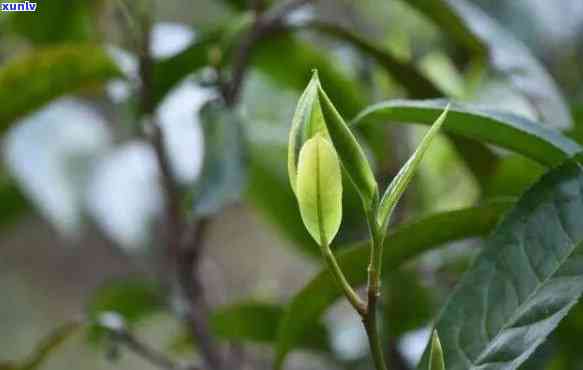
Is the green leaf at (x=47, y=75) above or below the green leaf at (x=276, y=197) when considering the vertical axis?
above

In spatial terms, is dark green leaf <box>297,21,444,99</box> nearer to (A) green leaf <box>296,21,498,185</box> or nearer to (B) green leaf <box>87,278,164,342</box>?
(A) green leaf <box>296,21,498,185</box>

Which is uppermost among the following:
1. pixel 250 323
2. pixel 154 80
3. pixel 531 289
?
pixel 154 80

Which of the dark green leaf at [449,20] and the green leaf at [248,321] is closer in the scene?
the dark green leaf at [449,20]

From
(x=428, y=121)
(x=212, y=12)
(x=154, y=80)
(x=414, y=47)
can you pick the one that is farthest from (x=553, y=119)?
(x=212, y=12)

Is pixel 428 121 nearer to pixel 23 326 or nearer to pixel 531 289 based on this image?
pixel 531 289

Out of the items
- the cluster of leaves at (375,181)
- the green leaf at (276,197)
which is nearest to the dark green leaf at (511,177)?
the cluster of leaves at (375,181)

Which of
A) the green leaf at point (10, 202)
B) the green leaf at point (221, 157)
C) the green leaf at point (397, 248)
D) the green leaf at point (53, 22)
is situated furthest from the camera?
the green leaf at point (10, 202)

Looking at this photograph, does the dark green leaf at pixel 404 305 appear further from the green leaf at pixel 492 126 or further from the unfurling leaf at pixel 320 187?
the unfurling leaf at pixel 320 187
